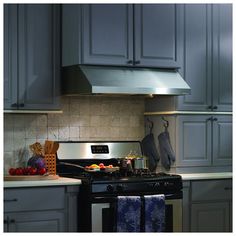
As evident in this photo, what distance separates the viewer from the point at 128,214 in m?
4.73

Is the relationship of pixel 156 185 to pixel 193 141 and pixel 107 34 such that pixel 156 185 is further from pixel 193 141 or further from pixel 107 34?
pixel 107 34

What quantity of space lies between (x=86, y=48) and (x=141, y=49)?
1.63 feet

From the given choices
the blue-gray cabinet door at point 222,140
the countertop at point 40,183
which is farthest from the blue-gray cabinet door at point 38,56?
the blue-gray cabinet door at point 222,140

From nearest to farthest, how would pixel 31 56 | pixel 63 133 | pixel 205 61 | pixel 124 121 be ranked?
pixel 31 56 → pixel 63 133 → pixel 205 61 → pixel 124 121

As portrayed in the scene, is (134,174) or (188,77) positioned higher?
(188,77)

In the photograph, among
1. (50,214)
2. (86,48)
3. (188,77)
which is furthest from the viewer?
(188,77)

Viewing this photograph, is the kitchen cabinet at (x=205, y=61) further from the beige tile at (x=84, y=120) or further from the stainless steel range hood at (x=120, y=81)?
the beige tile at (x=84, y=120)

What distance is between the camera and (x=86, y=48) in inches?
196

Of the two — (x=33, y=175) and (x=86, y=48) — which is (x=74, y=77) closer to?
(x=86, y=48)

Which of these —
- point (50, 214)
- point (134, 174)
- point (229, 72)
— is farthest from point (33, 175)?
point (229, 72)

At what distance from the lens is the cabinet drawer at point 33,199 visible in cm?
452

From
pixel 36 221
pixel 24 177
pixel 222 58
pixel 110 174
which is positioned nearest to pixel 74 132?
pixel 110 174

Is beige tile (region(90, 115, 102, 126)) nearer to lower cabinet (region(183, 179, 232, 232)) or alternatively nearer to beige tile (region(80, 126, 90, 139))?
beige tile (region(80, 126, 90, 139))

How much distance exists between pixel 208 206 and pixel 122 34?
162cm
